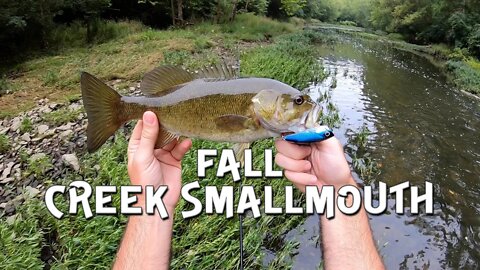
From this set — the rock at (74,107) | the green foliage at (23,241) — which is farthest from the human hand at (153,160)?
the rock at (74,107)

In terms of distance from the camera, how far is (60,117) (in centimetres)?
771

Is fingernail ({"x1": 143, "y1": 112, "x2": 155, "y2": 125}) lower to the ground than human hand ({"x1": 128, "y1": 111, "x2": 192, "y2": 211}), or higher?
higher

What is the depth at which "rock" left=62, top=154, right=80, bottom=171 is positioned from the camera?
585cm

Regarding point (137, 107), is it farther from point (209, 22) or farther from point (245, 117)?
point (209, 22)

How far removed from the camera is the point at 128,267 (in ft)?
7.37

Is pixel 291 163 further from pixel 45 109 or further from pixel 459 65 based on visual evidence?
pixel 459 65

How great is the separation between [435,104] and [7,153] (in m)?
15.6

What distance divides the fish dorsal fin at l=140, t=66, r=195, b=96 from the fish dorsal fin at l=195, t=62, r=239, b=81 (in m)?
0.07

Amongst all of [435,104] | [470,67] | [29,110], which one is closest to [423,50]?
[470,67]

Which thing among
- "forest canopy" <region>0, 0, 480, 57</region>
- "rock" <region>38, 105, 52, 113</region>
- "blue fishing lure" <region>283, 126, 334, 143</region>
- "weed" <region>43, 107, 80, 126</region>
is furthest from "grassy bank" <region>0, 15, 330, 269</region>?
"forest canopy" <region>0, 0, 480, 57</region>

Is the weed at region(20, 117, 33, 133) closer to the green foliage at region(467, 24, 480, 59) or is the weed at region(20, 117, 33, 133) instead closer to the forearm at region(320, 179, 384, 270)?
the forearm at region(320, 179, 384, 270)

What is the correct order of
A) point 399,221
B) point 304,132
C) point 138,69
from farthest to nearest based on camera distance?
1. point 138,69
2. point 399,221
3. point 304,132

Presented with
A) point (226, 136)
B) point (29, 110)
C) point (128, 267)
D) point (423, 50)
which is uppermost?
point (226, 136)

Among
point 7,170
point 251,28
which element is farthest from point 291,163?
point 251,28
